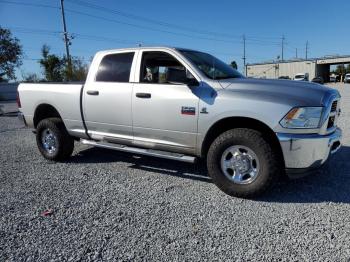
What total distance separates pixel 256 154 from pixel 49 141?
158 inches

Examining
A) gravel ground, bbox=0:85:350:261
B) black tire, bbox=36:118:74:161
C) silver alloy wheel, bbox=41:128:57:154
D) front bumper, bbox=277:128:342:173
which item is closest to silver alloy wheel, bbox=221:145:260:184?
gravel ground, bbox=0:85:350:261

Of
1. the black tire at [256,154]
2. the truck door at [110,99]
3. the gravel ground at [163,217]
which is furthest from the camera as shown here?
the truck door at [110,99]

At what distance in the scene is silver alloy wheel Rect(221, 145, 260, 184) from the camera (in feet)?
12.9

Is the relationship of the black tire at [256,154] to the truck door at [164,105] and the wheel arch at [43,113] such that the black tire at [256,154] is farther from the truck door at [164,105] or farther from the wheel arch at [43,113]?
the wheel arch at [43,113]

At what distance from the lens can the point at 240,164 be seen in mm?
4000

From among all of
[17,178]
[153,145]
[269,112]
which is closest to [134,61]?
[153,145]

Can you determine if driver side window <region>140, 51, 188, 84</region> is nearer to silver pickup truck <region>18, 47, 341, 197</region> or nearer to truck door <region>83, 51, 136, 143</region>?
silver pickup truck <region>18, 47, 341, 197</region>

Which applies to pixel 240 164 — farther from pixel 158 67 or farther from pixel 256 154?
pixel 158 67

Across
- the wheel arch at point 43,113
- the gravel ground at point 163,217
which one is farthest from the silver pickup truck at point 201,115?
the gravel ground at point 163,217

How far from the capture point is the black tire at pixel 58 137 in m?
5.75

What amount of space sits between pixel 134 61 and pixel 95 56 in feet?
3.12

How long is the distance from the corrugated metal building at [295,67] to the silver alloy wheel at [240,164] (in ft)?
202

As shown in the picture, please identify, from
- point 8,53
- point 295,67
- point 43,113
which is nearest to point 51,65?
point 8,53

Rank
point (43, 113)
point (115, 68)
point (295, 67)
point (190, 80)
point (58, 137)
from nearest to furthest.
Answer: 1. point (190, 80)
2. point (115, 68)
3. point (58, 137)
4. point (43, 113)
5. point (295, 67)
